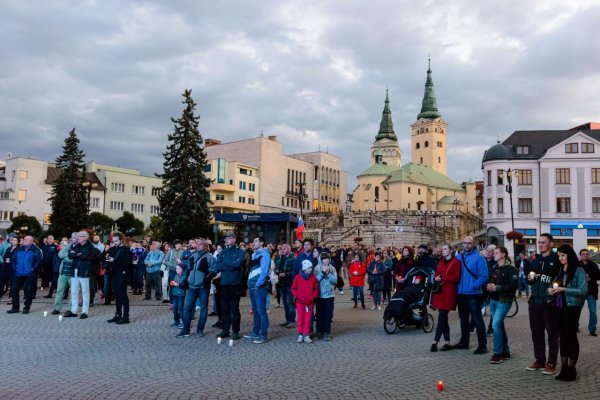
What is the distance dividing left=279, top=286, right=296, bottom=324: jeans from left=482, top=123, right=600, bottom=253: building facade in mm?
42451

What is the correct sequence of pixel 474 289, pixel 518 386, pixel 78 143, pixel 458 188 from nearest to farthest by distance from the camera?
pixel 518 386 < pixel 474 289 < pixel 78 143 < pixel 458 188

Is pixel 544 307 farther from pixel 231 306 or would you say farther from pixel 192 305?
pixel 192 305

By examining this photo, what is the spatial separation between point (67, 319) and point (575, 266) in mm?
11669

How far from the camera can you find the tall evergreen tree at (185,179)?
4812 centimetres

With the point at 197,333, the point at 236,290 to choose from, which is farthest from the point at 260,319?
the point at 197,333

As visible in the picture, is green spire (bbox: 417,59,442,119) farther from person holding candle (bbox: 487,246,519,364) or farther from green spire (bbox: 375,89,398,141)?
person holding candle (bbox: 487,246,519,364)

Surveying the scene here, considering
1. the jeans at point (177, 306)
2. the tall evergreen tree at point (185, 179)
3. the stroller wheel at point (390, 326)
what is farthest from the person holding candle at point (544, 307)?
the tall evergreen tree at point (185, 179)

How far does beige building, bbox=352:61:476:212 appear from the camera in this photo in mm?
108562

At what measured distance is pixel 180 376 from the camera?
8141mm

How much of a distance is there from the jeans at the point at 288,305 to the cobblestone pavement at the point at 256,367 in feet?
4.81

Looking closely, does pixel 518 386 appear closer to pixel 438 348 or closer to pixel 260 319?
pixel 438 348

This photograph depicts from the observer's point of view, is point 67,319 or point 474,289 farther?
point 67,319

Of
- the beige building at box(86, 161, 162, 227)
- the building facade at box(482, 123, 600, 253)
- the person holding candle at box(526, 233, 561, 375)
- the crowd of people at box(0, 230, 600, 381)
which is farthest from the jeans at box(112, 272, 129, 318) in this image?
the beige building at box(86, 161, 162, 227)

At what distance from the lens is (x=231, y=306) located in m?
11.5
